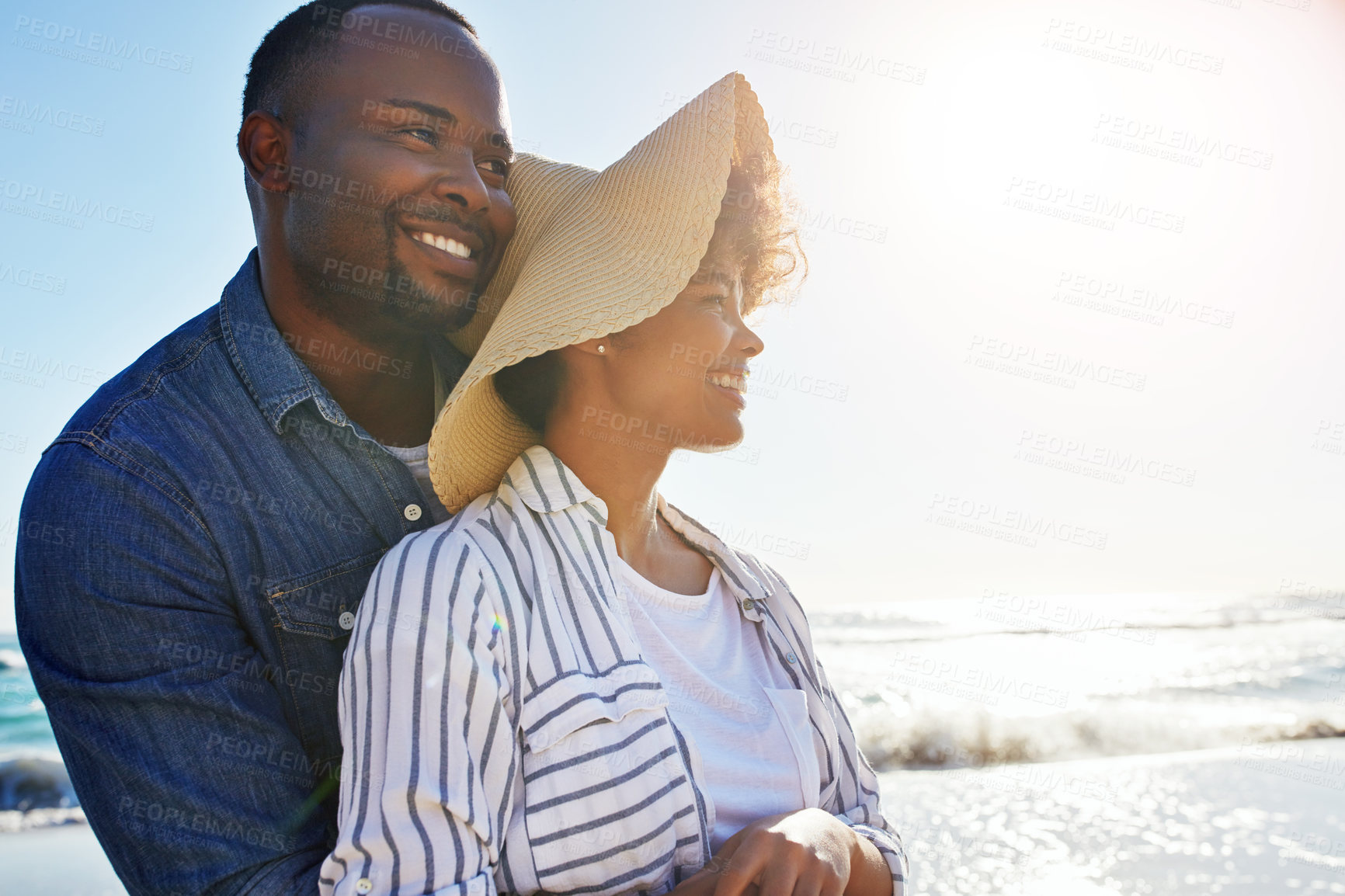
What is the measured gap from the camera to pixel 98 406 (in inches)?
87.1

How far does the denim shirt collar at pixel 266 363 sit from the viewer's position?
2.36 m

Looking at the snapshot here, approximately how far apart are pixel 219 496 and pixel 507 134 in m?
1.28

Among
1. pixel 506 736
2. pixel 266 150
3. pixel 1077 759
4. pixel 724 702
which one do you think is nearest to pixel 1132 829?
pixel 1077 759

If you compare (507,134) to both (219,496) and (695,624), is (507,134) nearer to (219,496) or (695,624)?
(219,496)

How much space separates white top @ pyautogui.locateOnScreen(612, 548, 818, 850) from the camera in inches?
79.3

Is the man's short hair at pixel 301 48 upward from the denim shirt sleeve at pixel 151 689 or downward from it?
upward

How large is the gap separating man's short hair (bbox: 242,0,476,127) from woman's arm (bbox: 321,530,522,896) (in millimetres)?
1557

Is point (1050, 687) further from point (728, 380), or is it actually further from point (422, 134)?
point (422, 134)

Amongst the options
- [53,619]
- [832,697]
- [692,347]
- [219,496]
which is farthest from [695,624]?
[53,619]

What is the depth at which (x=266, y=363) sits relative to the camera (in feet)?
7.88

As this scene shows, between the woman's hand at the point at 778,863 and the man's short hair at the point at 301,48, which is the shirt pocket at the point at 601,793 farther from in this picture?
the man's short hair at the point at 301,48

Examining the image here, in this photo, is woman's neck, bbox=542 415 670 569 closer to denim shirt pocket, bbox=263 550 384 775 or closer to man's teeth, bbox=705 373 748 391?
man's teeth, bbox=705 373 748 391

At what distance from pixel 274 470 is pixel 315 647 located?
45 cm

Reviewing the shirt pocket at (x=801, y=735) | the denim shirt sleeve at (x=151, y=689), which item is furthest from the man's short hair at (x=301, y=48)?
the shirt pocket at (x=801, y=735)
